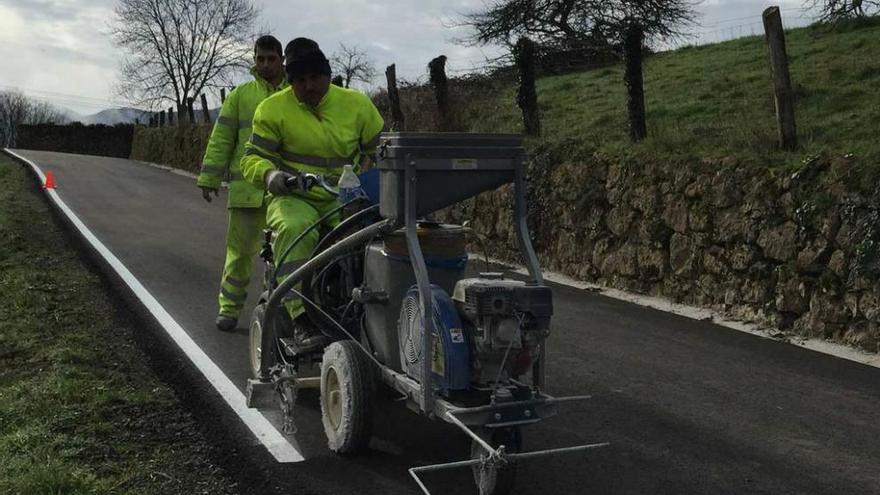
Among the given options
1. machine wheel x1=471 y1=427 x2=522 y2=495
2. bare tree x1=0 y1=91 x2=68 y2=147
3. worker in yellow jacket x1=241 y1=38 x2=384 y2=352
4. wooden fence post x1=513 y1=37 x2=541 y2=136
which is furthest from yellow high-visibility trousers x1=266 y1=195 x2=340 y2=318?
bare tree x1=0 y1=91 x2=68 y2=147

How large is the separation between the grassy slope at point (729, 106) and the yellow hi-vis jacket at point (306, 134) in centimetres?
460

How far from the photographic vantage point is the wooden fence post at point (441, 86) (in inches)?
653

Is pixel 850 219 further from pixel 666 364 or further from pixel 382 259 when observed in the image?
pixel 382 259

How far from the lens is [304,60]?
5.17 m

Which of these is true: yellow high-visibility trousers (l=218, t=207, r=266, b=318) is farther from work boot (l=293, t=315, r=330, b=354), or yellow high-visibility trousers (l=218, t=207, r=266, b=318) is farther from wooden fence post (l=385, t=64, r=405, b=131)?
wooden fence post (l=385, t=64, r=405, b=131)

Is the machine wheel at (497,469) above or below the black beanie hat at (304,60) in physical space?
below

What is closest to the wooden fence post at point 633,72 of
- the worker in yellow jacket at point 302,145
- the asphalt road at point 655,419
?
the asphalt road at point 655,419

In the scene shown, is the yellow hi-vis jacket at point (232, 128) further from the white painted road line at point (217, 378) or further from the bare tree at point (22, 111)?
the bare tree at point (22, 111)

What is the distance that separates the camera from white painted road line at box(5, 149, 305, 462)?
4668mm

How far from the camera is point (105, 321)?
24.3 feet

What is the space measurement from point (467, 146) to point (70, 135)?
64.1 meters

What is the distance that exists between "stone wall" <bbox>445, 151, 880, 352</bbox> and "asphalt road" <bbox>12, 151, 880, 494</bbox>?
0.54 metres

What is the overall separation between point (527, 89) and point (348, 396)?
10.7 m

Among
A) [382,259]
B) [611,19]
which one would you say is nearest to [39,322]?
[382,259]
